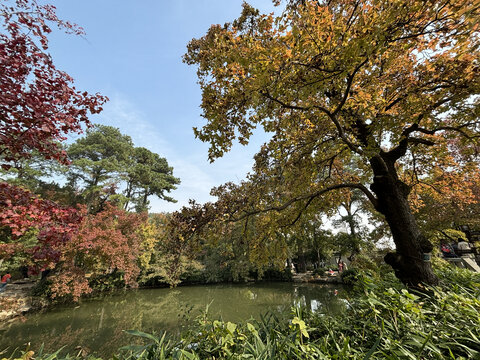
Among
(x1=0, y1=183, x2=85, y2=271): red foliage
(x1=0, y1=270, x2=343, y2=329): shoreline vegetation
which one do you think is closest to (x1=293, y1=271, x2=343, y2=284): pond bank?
(x1=0, y1=270, x2=343, y2=329): shoreline vegetation

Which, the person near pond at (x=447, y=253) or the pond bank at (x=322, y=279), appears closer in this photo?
the person near pond at (x=447, y=253)

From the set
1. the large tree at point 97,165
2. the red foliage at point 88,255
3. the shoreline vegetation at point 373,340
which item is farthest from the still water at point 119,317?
the large tree at point 97,165

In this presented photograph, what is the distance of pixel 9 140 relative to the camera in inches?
82.0

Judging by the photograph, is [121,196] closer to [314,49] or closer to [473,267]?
[314,49]

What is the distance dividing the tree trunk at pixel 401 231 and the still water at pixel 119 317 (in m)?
1.90

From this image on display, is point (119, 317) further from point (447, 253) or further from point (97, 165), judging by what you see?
point (447, 253)

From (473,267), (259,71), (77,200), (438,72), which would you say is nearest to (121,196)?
(77,200)

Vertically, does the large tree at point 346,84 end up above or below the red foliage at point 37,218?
above

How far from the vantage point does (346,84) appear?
3.41 metres

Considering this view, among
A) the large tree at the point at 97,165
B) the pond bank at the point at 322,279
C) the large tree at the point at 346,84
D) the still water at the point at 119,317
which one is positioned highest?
the large tree at the point at 97,165

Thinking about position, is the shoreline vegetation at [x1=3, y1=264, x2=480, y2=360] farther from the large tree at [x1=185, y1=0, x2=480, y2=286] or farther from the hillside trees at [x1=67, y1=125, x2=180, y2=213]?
the hillside trees at [x1=67, y1=125, x2=180, y2=213]

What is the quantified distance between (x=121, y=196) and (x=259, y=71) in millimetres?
18879

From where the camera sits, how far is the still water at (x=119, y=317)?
650 cm

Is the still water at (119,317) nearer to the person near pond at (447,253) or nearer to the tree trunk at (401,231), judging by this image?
the tree trunk at (401,231)
